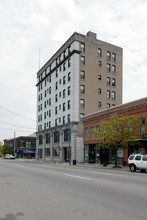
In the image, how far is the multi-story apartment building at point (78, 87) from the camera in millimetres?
50062

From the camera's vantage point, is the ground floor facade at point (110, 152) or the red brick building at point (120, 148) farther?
the ground floor facade at point (110, 152)

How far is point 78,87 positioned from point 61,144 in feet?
42.7

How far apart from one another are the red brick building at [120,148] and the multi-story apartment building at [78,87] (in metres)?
4.13

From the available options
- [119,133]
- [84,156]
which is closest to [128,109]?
[119,133]

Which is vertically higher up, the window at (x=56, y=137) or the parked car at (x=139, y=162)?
the window at (x=56, y=137)

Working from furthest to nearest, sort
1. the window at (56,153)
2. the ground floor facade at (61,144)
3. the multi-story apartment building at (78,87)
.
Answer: the window at (56,153) < the multi-story apartment building at (78,87) < the ground floor facade at (61,144)

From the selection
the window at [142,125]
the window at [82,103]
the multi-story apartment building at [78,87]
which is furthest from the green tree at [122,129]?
the window at [82,103]

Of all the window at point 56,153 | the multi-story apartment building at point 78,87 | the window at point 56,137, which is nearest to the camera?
the multi-story apartment building at point 78,87

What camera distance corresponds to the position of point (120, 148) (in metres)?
36.1

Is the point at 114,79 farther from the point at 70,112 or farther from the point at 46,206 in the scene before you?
the point at 46,206

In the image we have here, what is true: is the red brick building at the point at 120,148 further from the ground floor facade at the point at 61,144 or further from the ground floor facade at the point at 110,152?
the ground floor facade at the point at 61,144

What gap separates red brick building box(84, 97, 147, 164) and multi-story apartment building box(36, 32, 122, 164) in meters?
4.13

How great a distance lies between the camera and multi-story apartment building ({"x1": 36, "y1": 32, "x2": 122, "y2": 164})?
164 ft

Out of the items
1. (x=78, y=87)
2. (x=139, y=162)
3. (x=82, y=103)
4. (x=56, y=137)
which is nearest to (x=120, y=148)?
(x=139, y=162)
